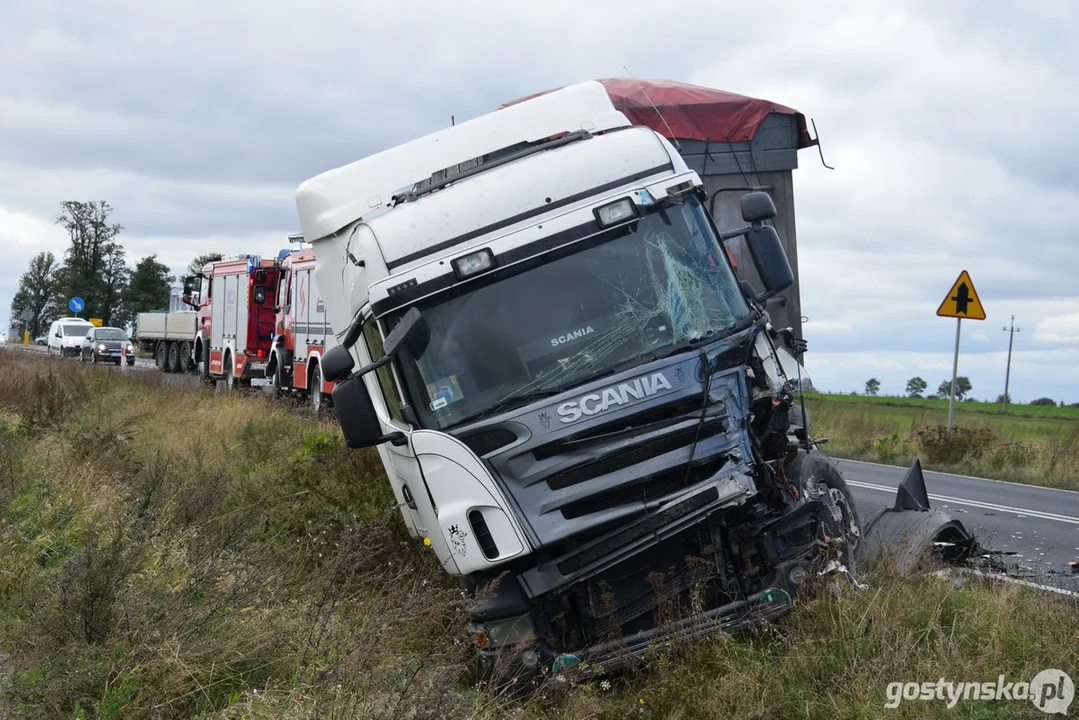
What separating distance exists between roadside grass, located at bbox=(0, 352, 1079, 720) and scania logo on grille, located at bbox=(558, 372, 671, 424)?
1.07 meters

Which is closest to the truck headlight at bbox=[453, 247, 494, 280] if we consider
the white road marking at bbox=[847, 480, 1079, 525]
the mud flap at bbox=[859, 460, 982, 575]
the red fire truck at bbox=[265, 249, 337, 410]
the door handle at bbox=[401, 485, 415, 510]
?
the door handle at bbox=[401, 485, 415, 510]

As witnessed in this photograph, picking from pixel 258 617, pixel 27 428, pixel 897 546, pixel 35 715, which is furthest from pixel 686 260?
pixel 27 428

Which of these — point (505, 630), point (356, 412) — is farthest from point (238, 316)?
point (505, 630)

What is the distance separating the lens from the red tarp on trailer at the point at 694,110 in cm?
1016

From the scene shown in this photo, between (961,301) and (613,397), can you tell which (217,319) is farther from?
(613,397)

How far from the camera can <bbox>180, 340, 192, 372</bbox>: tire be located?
42.2m

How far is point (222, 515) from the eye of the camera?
29.6 feet

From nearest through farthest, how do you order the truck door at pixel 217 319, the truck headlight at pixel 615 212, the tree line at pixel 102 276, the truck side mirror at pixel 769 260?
the truck headlight at pixel 615 212 → the truck side mirror at pixel 769 260 → the truck door at pixel 217 319 → the tree line at pixel 102 276

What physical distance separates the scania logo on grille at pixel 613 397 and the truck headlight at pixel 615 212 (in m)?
1.01

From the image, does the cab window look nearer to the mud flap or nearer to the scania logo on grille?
the scania logo on grille

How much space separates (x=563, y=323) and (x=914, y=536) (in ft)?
8.99

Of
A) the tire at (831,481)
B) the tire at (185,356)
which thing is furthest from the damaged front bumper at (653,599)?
the tire at (185,356)

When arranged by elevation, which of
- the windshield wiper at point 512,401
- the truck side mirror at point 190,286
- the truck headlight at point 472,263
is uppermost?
the truck side mirror at point 190,286

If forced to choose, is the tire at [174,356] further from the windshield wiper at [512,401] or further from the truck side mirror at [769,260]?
the windshield wiper at [512,401]
